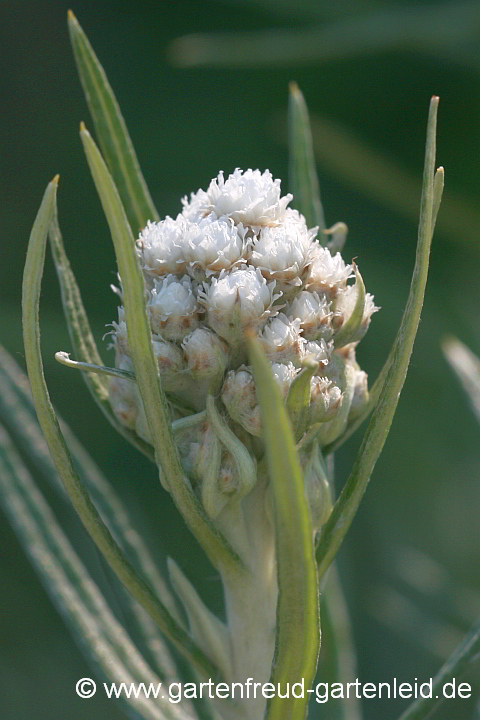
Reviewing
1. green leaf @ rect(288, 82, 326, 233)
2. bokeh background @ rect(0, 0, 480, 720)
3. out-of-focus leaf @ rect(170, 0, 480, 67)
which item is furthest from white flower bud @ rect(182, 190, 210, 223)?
out-of-focus leaf @ rect(170, 0, 480, 67)

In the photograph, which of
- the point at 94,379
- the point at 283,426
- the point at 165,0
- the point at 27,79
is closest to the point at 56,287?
the point at 27,79

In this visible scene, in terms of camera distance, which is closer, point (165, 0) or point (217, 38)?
point (217, 38)

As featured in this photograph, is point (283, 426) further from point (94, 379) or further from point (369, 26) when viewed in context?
point (369, 26)

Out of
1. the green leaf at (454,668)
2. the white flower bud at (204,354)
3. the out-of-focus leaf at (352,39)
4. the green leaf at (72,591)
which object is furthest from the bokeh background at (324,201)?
the white flower bud at (204,354)

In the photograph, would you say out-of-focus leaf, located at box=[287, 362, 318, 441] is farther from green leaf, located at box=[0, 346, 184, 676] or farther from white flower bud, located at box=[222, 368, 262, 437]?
green leaf, located at box=[0, 346, 184, 676]

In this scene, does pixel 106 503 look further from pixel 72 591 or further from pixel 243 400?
pixel 243 400

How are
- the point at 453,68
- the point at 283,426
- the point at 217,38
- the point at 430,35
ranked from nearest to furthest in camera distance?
the point at 283,426
the point at 430,35
the point at 217,38
the point at 453,68
